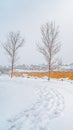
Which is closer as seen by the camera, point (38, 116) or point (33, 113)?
point (38, 116)

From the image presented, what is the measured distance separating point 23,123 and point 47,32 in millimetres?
18612

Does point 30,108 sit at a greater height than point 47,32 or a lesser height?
lesser

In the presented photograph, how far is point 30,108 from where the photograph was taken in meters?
8.59

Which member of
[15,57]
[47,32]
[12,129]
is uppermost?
[47,32]

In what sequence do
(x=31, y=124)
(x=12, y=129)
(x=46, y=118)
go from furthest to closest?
(x=46, y=118) < (x=31, y=124) < (x=12, y=129)

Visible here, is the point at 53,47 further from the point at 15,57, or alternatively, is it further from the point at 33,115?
the point at 33,115

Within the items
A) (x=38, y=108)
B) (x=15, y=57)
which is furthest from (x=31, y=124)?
(x=15, y=57)

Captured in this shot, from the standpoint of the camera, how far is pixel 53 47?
79.4 ft

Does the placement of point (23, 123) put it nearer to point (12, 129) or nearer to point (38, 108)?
point (12, 129)

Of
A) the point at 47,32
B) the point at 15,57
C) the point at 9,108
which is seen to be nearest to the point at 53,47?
the point at 47,32

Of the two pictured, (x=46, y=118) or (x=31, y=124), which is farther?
(x=46, y=118)

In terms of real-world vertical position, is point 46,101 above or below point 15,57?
below

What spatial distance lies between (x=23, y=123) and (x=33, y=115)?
2.96 feet

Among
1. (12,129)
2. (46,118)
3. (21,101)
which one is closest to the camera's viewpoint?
(12,129)
